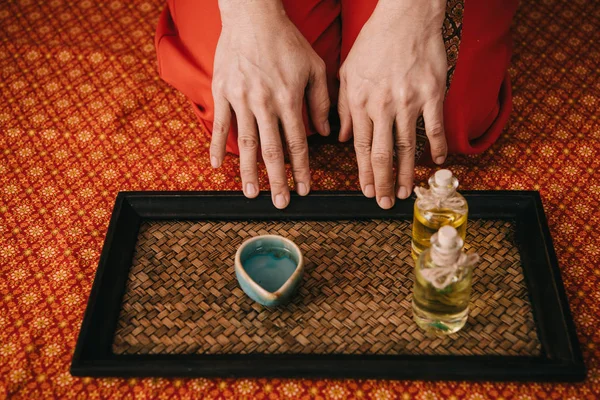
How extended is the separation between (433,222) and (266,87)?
36cm

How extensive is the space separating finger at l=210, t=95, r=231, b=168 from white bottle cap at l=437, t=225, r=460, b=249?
48cm

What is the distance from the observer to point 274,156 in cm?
112

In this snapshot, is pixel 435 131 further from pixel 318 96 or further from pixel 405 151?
pixel 318 96

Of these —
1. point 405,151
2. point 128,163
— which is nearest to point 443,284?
point 405,151

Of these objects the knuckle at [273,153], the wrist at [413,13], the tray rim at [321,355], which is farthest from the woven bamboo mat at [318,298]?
the wrist at [413,13]

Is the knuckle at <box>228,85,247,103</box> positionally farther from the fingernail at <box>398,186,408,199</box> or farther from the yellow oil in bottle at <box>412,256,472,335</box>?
the yellow oil in bottle at <box>412,256,472,335</box>

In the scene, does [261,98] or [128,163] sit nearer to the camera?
[261,98]

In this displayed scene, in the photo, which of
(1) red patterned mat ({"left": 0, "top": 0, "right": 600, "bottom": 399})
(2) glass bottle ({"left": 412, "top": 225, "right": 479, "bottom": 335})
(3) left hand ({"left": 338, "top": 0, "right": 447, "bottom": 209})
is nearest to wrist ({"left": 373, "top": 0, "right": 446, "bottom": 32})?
(3) left hand ({"left": 338, "top": 0, "right": 447, "bottom": 209})

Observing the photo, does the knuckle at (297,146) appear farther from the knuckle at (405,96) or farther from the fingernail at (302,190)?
the knuckle at (405,96)

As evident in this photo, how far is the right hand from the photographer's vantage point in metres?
1.12

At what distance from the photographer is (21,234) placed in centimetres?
127

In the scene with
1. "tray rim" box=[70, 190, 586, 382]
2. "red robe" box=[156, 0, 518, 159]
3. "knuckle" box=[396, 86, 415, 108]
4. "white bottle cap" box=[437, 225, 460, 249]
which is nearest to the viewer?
"white bottle cap" box=[437, 225, 460, 249]

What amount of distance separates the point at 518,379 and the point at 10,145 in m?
1.14

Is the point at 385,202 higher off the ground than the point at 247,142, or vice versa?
the point at 247,142
